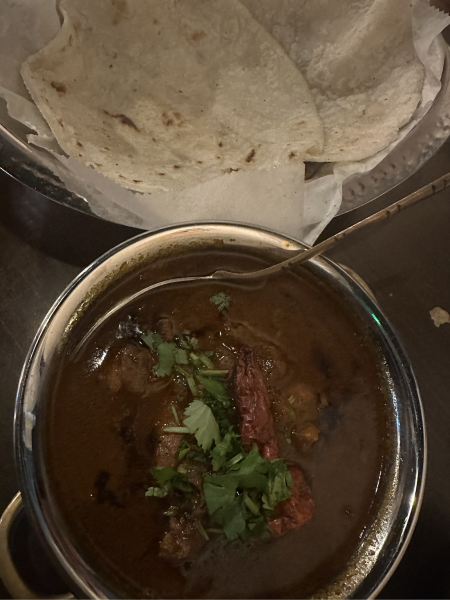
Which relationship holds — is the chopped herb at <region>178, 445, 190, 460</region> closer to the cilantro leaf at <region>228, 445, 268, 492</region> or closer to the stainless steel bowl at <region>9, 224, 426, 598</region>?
the cilantro leaf at <region>228, 445, 268, 492</region>

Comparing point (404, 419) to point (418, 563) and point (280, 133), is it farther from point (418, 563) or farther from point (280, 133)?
point (280, 133)

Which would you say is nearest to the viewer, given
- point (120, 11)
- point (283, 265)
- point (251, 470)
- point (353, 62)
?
point (251, 470)

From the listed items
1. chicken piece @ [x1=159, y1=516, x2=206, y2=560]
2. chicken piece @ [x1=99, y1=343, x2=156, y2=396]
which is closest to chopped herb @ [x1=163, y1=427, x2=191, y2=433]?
chicken piece @ [x1=99, y1=343, x2=156, y2=396]

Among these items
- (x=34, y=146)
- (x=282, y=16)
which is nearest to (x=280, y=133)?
(x=282, y=16)

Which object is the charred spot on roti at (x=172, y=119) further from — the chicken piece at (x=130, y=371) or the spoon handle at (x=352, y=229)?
the chicken piece at (x=130, y=371)

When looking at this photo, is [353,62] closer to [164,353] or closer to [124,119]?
[124,119]

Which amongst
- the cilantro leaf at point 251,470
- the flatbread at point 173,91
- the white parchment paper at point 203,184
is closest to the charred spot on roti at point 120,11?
the flatbread at point 173,91

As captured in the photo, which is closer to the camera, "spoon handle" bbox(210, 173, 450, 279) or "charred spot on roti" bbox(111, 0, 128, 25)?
"spoon handle" bbox(210, 173, 450, 279)

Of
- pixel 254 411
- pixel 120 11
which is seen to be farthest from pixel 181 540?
pixel 120 11

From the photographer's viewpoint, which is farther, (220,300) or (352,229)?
(220,300)
